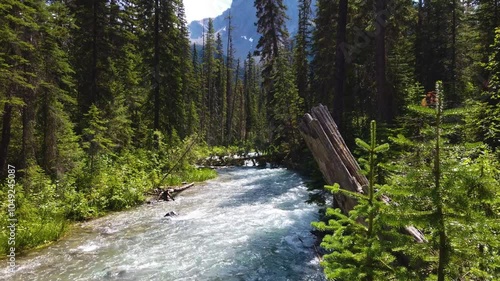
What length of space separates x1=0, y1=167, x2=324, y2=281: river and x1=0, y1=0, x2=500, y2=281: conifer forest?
2.76ft

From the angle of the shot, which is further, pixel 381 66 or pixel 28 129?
pixel 381 66

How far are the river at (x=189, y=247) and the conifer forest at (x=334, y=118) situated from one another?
0.84m

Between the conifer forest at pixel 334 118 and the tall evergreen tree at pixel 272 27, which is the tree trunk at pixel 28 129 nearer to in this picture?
the conifer forest at pixel 334 118

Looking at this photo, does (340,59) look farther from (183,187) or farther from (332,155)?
(183,187)

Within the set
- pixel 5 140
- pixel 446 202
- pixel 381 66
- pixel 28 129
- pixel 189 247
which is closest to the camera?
pixel 446 202

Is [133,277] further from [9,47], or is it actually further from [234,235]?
[9,47]

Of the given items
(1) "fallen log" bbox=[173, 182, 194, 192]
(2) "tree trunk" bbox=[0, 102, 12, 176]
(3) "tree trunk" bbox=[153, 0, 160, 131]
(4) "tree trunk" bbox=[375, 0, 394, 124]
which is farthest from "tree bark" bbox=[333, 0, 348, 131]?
(3) "tree trunk" bbox=[153, 0, 160, 131]

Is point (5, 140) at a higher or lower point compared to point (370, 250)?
higher

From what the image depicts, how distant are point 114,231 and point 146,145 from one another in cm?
1212

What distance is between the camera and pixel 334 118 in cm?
1188

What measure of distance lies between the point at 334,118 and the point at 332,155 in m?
6.20

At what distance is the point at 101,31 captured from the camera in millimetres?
18641

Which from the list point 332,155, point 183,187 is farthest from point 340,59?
point 183,187

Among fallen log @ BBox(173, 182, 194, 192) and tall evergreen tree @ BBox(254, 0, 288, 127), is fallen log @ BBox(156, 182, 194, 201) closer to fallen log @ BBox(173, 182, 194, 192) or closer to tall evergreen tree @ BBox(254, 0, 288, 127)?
fallen log @ BBox(173, 182, 194, 192)
